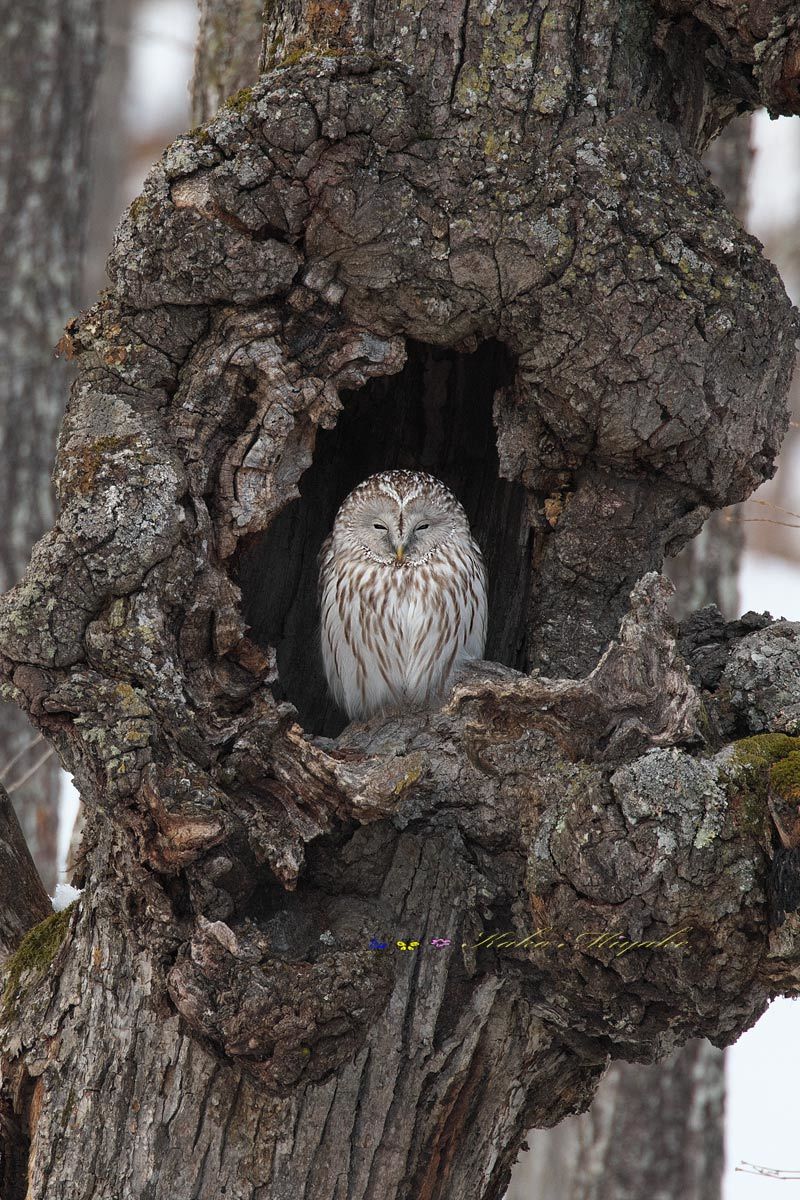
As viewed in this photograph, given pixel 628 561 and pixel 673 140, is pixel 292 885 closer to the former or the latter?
pixel 628 561

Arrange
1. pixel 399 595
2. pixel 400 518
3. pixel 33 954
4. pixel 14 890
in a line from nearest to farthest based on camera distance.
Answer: pixel 33 954
pixel 14 890
pixel 400 518
pixel 399 595

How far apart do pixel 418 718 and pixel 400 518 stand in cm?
108

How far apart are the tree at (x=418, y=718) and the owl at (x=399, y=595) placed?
0.93 metres

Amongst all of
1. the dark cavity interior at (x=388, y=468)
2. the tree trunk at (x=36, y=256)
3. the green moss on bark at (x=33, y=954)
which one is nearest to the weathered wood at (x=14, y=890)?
the green moss on bark at (x=33, y=954)

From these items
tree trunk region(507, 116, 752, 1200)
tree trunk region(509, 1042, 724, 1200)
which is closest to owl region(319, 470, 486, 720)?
tree trunk region(507, 116, 752, 1200)

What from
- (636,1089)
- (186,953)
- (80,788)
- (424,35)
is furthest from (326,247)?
(636,1089)

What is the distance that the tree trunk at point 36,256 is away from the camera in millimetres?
6645

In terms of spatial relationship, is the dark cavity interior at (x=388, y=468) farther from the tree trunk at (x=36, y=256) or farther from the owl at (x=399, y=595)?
the tree trunk at (x=36, y=256)

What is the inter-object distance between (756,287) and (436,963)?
2280 millimetres

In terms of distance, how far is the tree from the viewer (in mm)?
3693

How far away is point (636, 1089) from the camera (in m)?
7.07

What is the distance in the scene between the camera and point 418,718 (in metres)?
4.48

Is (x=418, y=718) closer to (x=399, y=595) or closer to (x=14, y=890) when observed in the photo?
(x=399, y=595)

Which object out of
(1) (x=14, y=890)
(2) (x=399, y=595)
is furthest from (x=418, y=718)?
(1) (x=14, y=890)
